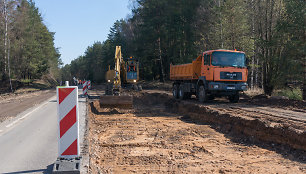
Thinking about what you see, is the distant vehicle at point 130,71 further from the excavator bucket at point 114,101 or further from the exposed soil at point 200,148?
the exposed soil at point 200,148

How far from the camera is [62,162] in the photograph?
13.6 ft

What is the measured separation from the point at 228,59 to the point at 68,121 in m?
12.2

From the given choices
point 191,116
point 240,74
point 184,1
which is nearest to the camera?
point 191,116

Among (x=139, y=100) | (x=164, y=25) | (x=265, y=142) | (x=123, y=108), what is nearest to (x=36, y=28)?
(x=164, y=25)

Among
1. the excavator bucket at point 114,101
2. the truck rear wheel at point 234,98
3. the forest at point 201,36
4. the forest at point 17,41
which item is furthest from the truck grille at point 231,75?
the forest at point 17,41

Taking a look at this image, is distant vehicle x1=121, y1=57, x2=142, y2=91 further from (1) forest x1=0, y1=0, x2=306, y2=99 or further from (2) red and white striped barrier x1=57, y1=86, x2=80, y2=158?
(2) red and white striped barrier x1=57, y1=86, x2=80, y2=158

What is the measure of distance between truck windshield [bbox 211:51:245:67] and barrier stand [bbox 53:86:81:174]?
1152 centimetres

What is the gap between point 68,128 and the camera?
166 inches

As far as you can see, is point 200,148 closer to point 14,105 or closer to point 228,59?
point 228,59

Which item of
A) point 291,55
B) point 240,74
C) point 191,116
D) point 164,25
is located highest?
point 164,25

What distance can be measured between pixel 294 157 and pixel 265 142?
1380mm

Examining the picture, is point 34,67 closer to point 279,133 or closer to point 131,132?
point 131,132

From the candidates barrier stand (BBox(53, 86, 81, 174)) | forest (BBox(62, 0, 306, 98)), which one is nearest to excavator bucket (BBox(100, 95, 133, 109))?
forest (BBox(62, 0, 306, 98))

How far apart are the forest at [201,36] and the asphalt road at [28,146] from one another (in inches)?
557
